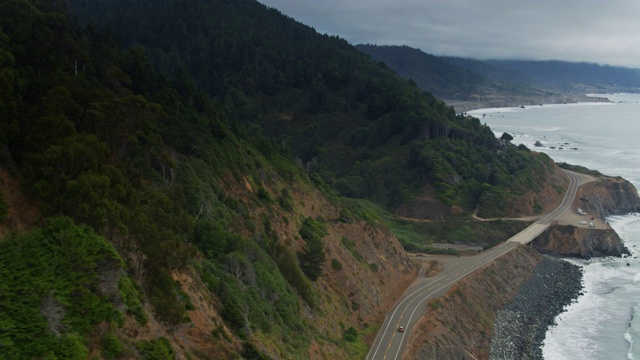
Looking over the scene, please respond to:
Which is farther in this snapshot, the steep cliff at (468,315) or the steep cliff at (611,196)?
the steep cliff at (611,196)

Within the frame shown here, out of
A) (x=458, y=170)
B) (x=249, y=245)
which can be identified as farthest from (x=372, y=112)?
(x=249, y=245)

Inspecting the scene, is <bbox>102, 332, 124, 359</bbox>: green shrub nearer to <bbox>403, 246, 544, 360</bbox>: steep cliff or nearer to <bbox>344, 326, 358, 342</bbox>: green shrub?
<bbox>344, 326, 358, 342</bbox>: green shrub

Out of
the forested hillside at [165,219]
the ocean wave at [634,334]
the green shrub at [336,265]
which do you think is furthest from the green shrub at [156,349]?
the ocean wave at [634,334]

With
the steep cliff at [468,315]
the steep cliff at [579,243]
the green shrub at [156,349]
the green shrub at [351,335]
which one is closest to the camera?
the green shrub at [156,349]

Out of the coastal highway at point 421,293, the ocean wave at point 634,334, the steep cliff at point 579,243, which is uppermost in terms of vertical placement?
the coastal highway at point 421,293

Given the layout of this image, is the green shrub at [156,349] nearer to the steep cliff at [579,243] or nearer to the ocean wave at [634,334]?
the ocean wave at [634,334]

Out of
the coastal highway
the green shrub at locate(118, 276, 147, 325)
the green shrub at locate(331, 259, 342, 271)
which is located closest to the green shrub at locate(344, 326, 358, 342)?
the coastal highway

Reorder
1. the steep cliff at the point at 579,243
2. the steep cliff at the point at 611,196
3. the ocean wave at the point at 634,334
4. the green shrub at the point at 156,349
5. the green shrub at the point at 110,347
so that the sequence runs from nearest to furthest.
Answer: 1. the green shrub at the point at 110,347
2. the green shrub at the point at 156,349
3. the ocean wave at the point at 634,334
4. the steep cliff at the point at 579,243
5. the steep cliff at the point at 611,196
